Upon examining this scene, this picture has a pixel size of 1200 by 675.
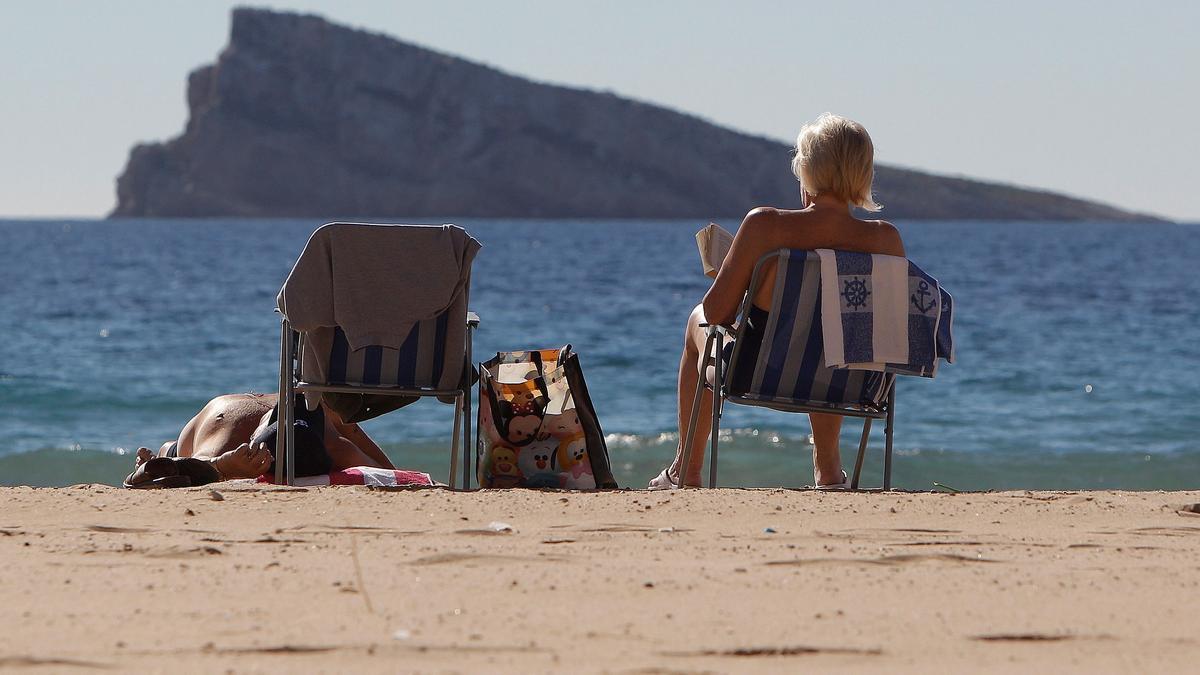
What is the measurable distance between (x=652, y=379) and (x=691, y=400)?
743 centimetres

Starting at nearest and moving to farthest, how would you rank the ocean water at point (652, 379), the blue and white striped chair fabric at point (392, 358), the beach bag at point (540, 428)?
1. the blue and white striped chair fabric at point (392, 358)
2. the beach bag at point (540, 428)
3. the ocean water at point (652, 379)

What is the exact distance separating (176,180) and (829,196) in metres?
107

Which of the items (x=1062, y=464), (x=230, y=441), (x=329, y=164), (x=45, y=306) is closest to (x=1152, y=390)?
(x=1062, y=464)

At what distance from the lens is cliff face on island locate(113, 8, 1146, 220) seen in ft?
332

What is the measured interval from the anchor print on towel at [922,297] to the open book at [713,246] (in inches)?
22.8

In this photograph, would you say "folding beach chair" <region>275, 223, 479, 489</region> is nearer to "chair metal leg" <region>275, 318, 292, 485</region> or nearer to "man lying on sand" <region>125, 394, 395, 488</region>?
"chair metal leg" <region>275, 318, 292, 485</region>

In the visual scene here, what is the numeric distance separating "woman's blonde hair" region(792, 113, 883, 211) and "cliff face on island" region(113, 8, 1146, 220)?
96.6 metres

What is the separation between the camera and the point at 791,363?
4109mm

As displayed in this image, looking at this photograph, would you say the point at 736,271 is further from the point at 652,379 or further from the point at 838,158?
the point at 652,379

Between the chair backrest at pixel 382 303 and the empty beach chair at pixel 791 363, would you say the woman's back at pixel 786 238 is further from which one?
the chair backrest at pixel 382 303

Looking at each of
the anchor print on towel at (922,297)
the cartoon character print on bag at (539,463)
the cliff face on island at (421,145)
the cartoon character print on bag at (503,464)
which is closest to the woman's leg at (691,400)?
the cartoon character print on bag at (539,463)

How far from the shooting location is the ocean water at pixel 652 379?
841 cm

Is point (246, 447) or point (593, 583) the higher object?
point (593, 583)

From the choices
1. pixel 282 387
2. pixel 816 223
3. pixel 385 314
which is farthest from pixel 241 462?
pixel 816 223
